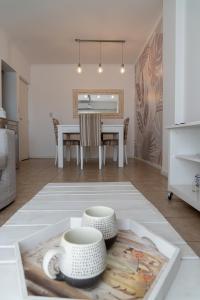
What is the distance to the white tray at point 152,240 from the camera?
366mm

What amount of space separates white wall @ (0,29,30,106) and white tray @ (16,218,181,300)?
4.72 m

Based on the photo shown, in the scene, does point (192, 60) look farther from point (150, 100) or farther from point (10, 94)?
point (10, 94)

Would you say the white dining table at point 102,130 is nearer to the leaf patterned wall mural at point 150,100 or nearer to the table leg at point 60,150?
the table leg at point 60,150

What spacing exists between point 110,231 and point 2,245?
0.79 feet

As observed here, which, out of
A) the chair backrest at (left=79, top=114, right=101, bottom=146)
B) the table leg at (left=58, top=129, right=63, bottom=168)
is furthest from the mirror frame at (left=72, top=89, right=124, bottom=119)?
the chair backrest at (left=79, top=114, right=101, bottom=146)

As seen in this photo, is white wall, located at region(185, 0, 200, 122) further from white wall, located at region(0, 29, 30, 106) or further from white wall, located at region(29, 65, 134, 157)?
white wall, located at region(29, 65, 134, 157)

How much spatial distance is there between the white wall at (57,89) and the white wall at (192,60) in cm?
400

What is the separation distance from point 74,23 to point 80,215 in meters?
4.39

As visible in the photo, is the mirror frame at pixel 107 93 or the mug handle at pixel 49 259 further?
the mirror frame at pixel 107 93

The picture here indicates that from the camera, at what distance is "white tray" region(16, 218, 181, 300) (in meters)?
0.37

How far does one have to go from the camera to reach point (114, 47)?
5.44m

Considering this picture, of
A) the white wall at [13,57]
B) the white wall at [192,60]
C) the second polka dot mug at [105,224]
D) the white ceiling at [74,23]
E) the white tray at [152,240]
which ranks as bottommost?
the white tray at [152,240]

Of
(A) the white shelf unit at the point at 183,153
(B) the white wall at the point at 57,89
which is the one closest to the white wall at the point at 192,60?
(A) the white shelf unit at the point at 183,153

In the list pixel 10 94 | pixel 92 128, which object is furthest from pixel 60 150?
pixel 10 94
